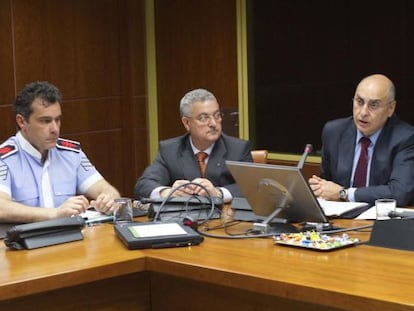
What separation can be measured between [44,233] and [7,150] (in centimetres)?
95

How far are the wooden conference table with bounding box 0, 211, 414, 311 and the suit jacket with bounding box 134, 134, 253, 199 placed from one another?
0.96 meters

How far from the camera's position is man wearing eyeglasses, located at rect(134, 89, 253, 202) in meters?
4.10

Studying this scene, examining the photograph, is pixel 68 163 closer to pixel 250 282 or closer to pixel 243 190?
pixel 243 190

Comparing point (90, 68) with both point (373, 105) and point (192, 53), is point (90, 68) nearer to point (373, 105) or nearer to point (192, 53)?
point (192, 53)

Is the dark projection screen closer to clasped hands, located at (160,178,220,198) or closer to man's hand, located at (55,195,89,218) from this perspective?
clasped hands, located at (160,178,220,198)

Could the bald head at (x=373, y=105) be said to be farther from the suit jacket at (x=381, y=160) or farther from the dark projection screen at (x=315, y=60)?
the dark projection screen at (x=315, y=60)

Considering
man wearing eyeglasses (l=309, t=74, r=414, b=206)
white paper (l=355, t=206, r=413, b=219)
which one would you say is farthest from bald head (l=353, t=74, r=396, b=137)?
white paper (l=355, t=206, r=413, b=219)

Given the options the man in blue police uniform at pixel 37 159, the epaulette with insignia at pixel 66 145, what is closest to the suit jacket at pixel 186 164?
the man in blue police uniform at pixel 37 159

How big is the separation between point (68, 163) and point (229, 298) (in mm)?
1517

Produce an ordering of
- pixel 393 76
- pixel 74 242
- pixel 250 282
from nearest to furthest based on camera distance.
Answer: pixel 250 282 → pixel 74 242 → pixel 393 76

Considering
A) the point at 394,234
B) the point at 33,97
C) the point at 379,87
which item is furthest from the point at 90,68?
the point at 394,234

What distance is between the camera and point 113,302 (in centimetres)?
297

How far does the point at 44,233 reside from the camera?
304 centimetres

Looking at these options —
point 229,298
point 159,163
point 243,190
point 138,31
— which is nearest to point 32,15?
point 138,31
